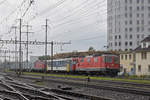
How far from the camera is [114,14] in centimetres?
→ 9406

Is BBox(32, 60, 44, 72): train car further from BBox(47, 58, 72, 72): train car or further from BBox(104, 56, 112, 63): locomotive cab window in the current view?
BBox(104, 56, 112, 63): locomotive cab window

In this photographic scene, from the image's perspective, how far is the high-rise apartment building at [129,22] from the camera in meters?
91.0

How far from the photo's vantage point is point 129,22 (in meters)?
92.5

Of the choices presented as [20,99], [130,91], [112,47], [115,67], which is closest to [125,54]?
[115,67]

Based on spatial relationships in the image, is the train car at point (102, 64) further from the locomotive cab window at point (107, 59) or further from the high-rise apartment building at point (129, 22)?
the high-rise apartment building at point (129, 22)

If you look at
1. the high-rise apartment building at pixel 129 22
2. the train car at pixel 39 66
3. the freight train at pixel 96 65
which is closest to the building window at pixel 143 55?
the freight train at pixel 96 65

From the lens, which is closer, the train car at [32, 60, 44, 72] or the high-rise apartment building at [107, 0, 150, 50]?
the train car at [32, 60, 44, 72]

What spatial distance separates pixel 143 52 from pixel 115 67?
13.1 m

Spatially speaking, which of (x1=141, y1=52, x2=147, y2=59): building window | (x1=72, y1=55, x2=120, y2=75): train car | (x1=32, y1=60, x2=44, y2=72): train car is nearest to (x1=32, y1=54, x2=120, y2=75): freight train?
(x1=72, y1=55, x2=120, y2=75): train car

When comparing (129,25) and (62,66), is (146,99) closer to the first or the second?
(62,66)

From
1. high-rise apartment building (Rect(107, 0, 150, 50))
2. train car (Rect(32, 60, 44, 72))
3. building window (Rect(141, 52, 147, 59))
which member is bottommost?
train car (Rect(32, 60, 44, 72))

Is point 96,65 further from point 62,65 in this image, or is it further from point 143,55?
point 143,55

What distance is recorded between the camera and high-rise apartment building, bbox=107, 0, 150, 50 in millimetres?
91000

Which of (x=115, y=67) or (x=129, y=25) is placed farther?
(x=129, y=25)
